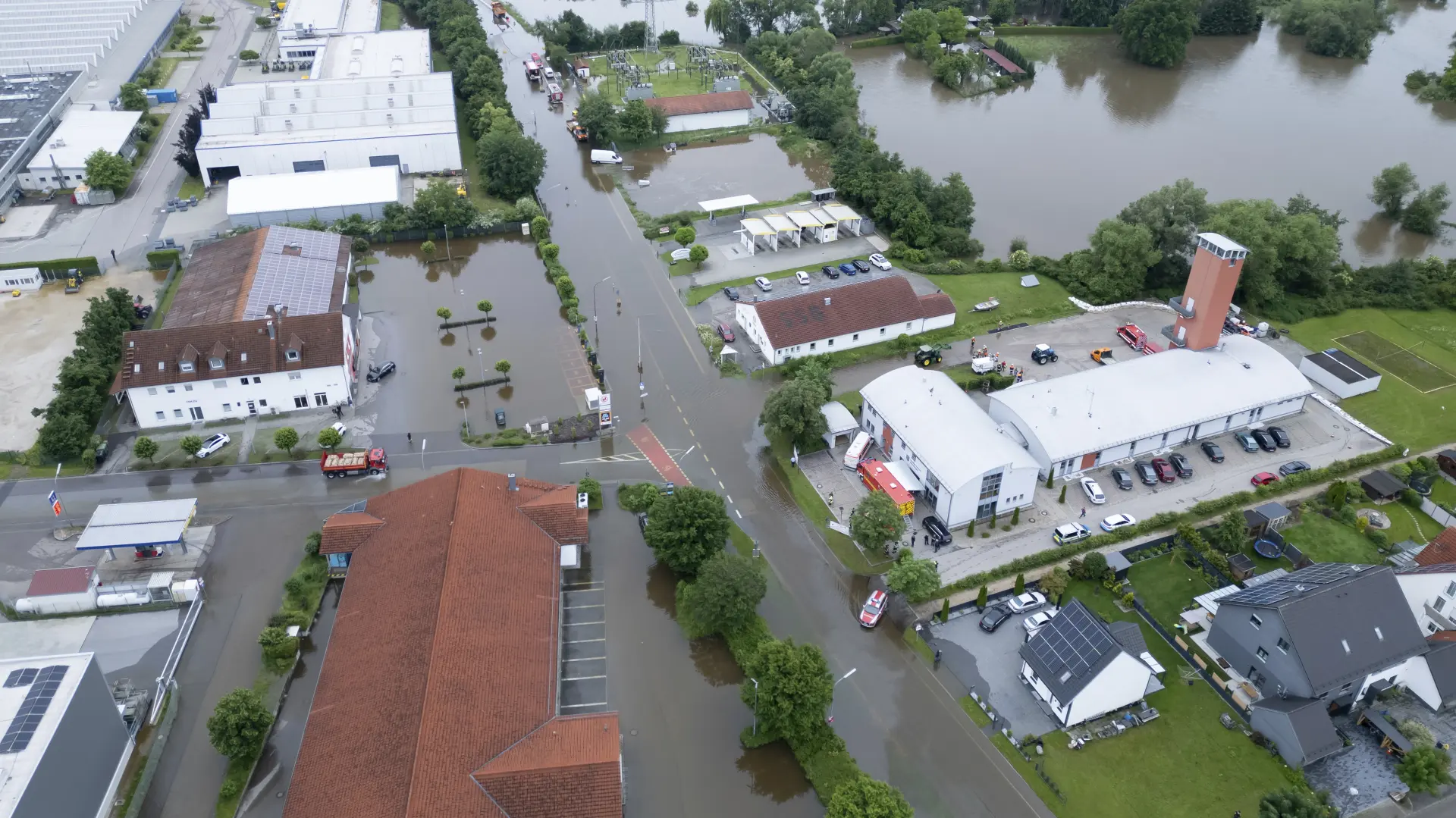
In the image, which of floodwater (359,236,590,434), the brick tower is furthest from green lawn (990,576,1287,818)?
floodwater (359,236,590,434)

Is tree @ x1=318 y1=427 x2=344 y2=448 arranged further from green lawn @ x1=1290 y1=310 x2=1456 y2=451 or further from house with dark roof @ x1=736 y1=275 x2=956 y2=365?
green lawn @ x1=1290 y1=310 x2=1456 y2=451

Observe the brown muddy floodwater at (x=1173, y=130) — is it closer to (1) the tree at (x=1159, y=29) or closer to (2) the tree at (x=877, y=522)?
(1) the tree at (x=1159, y=29)

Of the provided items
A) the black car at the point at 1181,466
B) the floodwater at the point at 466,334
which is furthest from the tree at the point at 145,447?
the black car at the point at 1181,466

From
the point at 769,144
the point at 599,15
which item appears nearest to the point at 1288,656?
the point at 769,144

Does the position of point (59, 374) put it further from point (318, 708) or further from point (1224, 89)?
point (1224, 89)

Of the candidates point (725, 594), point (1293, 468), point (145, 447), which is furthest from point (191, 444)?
point (1293, 468)

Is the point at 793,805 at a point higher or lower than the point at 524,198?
lower
